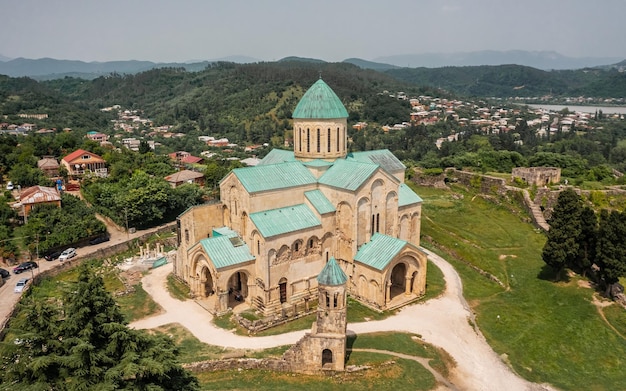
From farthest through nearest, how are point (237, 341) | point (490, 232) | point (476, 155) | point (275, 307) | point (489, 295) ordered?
point (476, 155) → point (490, 232) → point (489, 295) → point (275, 307) → point (237, 341)

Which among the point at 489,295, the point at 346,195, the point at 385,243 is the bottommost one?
the point at 489,295

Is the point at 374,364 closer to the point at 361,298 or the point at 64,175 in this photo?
the point at 361,298

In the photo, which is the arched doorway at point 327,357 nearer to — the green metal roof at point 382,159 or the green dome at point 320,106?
the green dome at point 320,106

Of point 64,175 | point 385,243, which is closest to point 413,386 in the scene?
point 385,243

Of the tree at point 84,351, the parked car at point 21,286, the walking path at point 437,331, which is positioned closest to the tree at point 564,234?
the walking path at point 437,331

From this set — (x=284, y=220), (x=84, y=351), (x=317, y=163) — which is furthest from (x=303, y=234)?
(x=84, y=351)

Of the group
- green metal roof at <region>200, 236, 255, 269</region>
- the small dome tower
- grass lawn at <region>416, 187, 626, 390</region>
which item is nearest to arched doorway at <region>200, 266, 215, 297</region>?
green metal roof at <region>200, 236, 255, 269</region>
